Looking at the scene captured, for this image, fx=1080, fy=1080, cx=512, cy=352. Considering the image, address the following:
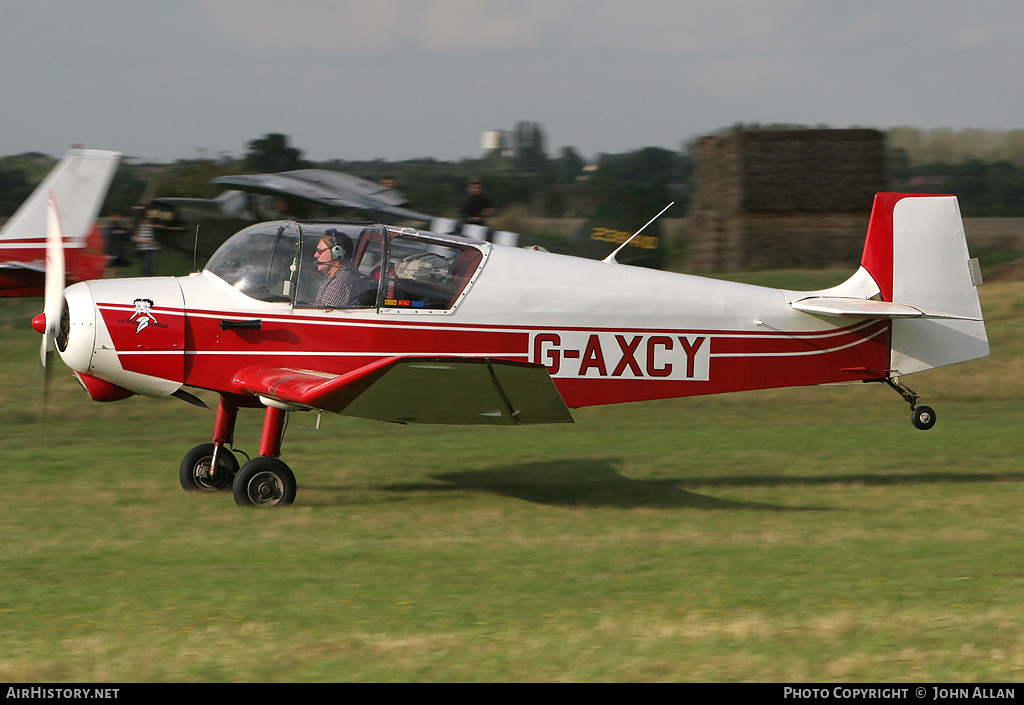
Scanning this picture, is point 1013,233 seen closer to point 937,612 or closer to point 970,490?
point 970,490

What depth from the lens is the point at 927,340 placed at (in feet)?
28.9

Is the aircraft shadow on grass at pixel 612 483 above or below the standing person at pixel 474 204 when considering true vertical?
below

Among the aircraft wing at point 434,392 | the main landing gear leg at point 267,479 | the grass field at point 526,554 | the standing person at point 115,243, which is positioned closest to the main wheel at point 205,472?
the grass field at point 526,554

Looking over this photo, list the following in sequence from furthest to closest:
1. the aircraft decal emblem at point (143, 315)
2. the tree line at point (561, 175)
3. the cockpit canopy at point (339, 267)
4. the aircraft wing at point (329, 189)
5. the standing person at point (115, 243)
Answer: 1. the tree line at point (561, 175)
2. the standing person at point (115, 243)
3. the aircraft wing at point (329, 189)
4. the cockpit canopy at point (339, 267)
5. the aircraft decal emblem at point (143, 315)

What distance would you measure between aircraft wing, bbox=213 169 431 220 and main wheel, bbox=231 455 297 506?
23.8 feet

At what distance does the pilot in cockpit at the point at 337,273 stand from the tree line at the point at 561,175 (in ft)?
27.3

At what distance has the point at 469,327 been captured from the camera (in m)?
8.07

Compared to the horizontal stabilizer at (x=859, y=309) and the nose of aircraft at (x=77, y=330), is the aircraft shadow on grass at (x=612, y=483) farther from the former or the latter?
the nose of aircraft at (x=77, y=330)

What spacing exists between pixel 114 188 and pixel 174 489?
1649cm

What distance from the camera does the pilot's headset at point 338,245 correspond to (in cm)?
792

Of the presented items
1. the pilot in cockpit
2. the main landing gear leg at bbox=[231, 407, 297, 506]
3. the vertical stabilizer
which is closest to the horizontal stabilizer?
the vertical stabilizer

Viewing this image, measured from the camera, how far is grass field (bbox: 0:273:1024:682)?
4473mm

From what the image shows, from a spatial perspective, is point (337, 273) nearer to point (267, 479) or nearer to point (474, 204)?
point (267, 479)

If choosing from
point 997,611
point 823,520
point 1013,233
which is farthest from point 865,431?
point 1013,233
